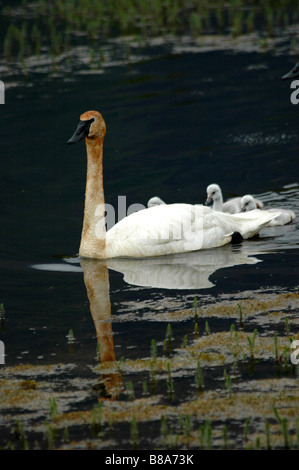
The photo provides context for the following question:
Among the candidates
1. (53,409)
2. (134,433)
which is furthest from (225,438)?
(53,409)

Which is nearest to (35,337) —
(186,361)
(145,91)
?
(186,361)

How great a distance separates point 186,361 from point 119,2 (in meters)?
21.6

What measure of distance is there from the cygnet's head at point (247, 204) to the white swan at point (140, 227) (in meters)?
1.05

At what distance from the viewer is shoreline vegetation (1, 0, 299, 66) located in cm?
2370

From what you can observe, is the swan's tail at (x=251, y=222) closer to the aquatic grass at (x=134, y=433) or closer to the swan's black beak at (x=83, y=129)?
the swan's black beak at (x=83, y=129)

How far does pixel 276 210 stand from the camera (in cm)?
1305

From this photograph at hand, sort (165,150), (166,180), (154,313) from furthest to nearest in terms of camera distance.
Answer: (165,150)
(166,180)
(154,313)

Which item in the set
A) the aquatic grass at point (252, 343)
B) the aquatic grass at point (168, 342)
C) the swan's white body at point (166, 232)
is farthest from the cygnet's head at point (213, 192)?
the aquatic grass at point (252, 343)

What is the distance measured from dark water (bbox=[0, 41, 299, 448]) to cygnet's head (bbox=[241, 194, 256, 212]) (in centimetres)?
64

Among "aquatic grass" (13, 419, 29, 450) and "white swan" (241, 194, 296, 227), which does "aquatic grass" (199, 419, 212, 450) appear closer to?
"aquatic grass" (13, 419, 29, 450)

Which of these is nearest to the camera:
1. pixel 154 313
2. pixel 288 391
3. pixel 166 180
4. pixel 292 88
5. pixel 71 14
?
pixel 288 391

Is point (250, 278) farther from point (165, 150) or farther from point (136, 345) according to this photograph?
point (165, 150)

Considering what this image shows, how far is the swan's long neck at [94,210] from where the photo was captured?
460 inches

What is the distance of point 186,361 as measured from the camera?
25.1ft
